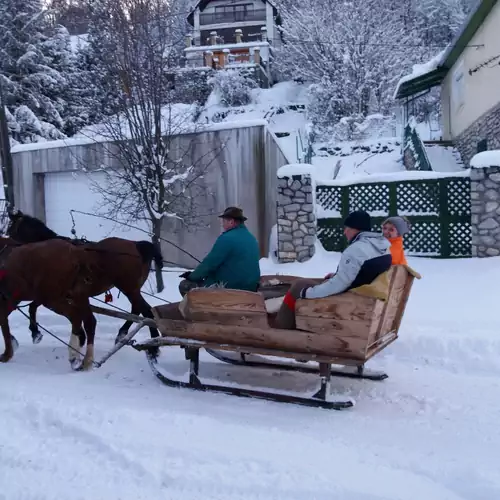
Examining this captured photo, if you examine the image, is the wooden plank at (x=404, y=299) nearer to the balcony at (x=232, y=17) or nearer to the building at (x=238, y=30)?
the building at (x=238, y=30)

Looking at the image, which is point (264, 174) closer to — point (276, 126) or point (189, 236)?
point (189, 236)

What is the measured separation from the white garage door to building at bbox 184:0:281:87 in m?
25.5

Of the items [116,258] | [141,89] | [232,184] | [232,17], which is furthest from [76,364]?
[232,17]

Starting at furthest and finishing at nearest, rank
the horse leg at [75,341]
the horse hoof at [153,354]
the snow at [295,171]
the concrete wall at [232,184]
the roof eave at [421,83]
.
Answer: the roof eave at [421,83] < the concrete wall at [232,184] < the snow at [295,171] < the horse leg at [75,341] < the horse hoof at [153,354]

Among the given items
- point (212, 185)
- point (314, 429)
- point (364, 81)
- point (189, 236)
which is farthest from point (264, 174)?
point (364, 81)

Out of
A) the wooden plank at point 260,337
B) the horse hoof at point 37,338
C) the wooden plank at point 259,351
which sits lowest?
the horse hoof at point 37,338

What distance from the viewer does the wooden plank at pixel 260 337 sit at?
530 centimetres

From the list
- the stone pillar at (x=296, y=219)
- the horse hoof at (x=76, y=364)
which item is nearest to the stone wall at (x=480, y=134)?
the stone pillar at (x=296, y=219)

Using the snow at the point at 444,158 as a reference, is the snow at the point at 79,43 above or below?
above

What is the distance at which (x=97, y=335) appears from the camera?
866 cm

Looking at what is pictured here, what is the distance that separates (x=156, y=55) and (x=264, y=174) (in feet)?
11.6

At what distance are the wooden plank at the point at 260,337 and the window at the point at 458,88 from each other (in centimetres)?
1641

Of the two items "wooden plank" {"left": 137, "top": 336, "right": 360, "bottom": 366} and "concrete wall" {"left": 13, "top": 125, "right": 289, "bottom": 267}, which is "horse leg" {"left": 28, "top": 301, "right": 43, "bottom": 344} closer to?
"wooden plank" {"left": 137, "top": 336, "right": 360, "bottom": 366}

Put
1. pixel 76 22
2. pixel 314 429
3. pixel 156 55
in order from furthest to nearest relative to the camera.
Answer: pixel 76 22
pixel 156 55
pixel 314 429
